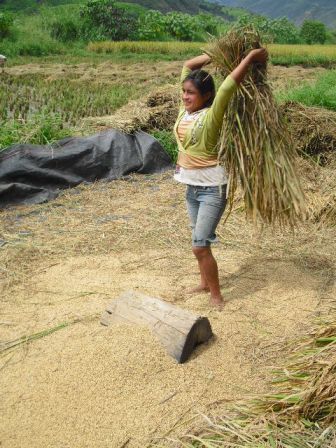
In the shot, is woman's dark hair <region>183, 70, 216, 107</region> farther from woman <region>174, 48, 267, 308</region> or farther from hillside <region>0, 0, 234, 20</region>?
hillside <region>0, 0, 234, 20</region>

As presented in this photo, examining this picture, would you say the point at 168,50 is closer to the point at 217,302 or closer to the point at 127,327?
the point at 217,302

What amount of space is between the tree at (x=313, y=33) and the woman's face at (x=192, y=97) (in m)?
31.0

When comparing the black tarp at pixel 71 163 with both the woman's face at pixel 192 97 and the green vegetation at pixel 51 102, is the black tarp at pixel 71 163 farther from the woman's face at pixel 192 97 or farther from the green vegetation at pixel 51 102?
the woman's face at pixel 192 97

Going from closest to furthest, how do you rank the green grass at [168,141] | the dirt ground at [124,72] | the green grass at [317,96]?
the green grass at [317,96], the green grass at [168,141], the dirt ground at [124,72]

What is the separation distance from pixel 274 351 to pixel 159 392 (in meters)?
0.61

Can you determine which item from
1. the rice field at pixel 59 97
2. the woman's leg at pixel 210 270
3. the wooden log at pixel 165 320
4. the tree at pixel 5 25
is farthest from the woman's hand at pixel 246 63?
the tree at pixel 5 25

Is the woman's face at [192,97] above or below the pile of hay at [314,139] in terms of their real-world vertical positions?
above

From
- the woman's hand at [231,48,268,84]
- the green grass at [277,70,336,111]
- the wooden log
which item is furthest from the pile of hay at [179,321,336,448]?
the green grass at [277,70,336,111]

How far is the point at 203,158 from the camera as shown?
3012mm

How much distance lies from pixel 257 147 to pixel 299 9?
12199 centimetres

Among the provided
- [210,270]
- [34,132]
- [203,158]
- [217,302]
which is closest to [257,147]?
[203,158]

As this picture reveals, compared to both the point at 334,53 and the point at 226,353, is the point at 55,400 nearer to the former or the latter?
the point at 226,353

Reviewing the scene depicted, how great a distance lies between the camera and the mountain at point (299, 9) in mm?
96812

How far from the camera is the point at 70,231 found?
4582 mm
